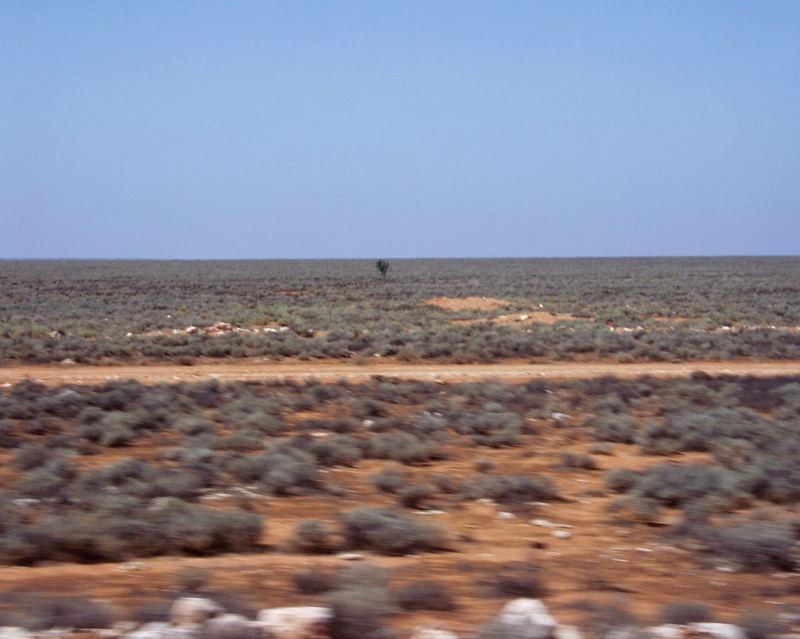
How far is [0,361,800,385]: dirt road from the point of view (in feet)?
70.8

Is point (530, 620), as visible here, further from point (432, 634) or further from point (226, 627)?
point (226, 627)

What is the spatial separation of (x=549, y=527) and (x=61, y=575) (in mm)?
4869

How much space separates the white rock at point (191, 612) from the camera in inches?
234

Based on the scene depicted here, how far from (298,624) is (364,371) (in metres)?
17.3

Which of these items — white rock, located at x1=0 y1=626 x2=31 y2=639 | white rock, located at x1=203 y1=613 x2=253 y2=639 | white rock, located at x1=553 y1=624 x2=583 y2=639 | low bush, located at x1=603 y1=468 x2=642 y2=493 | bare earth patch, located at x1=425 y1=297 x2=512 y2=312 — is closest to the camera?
white rock, located at x1=203 y1=613 x2=253 y2=639

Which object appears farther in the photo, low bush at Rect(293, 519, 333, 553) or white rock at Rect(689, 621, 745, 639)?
low bush at Rect(293, 519, 333, 553)

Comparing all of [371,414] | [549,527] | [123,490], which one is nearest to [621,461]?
[549,527]

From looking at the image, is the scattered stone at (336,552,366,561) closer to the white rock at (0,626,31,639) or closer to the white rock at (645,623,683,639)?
the white rock at (645,623,683,639)

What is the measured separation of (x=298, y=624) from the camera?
19.3ft

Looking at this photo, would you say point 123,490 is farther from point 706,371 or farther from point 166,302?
point 166,302

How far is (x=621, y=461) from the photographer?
Answer: 42.8 ft

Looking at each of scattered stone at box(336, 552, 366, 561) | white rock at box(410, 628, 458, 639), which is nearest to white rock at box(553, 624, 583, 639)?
white rock at box(410, 628, 458, 639)

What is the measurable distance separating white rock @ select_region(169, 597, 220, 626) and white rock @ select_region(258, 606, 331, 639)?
0.34 metres

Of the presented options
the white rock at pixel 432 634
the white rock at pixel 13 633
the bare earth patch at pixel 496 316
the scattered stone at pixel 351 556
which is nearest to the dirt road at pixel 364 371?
the scattered stone at pixel 351 556
